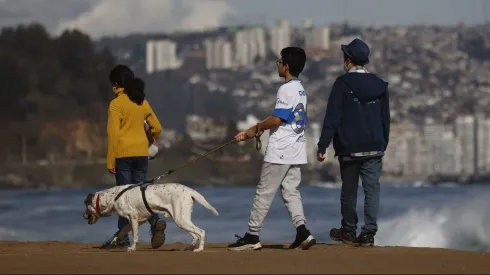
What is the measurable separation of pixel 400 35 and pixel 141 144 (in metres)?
138

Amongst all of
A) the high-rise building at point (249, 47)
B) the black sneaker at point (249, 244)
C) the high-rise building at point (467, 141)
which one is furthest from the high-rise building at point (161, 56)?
the black sneaker at point (249, 244)

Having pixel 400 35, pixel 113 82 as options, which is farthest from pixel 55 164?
pixel 113 82

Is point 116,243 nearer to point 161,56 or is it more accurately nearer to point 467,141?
point 467,141

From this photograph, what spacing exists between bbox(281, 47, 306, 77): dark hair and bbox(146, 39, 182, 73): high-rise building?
122 m

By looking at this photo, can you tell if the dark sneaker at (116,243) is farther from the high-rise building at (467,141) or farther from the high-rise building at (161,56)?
the high-rise building at (161,56)

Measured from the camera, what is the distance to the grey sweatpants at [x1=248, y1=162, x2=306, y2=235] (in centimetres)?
1053

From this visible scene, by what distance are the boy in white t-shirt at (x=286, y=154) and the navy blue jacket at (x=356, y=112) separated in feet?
1.22

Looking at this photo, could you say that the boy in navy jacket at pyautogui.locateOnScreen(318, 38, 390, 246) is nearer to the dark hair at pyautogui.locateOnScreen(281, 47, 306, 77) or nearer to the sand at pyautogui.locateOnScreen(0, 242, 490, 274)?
the dark hair at pyautogui.locateOnScreen(281, 47, 306, 77)

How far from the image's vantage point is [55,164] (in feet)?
323

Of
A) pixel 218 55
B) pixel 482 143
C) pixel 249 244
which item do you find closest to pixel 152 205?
pixel 249 244

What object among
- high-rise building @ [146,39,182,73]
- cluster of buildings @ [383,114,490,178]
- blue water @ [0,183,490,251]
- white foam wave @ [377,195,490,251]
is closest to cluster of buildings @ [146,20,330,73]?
high-rise building @ [146,39,182,73]

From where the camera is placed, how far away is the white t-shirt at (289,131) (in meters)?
10.5

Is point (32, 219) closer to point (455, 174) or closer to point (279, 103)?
point (279, 103)

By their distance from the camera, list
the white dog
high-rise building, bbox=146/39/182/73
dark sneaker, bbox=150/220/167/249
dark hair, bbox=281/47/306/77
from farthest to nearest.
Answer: high-rise building, bbox=146/39/182/73 < dark sneaker, bbox=150/220/167/249 < dark hair, bbox=281/47/306/77 < the white dog
